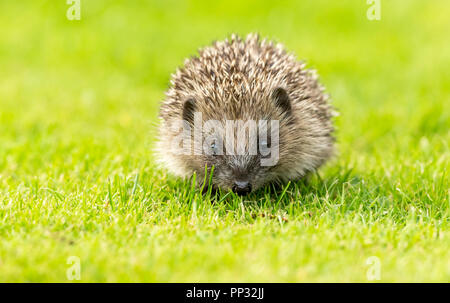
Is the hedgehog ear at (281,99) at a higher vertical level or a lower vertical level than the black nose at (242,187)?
higher

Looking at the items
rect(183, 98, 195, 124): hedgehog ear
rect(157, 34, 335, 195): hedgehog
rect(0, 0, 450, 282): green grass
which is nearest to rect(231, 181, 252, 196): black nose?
rect(157, 34, 335, 195): hedgehog

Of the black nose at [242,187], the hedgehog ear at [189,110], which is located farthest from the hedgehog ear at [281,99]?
the black nose at [242,187]

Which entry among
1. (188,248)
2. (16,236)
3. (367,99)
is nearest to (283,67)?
(188,248)

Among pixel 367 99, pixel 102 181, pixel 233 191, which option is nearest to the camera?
pixel 233 191

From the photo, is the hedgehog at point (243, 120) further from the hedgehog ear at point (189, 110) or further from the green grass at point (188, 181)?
the green grass at point (188, 181)

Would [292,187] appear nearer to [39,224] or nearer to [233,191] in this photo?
[233,191]

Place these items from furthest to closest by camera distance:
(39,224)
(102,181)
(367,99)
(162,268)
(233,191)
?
(367,99)
(102,181)
(233,191)
(39,224)
(162,268)

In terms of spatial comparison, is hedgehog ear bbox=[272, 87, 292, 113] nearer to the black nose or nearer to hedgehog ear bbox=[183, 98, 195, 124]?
hedgehog ear bbox=[183, 98, 195, 124]
